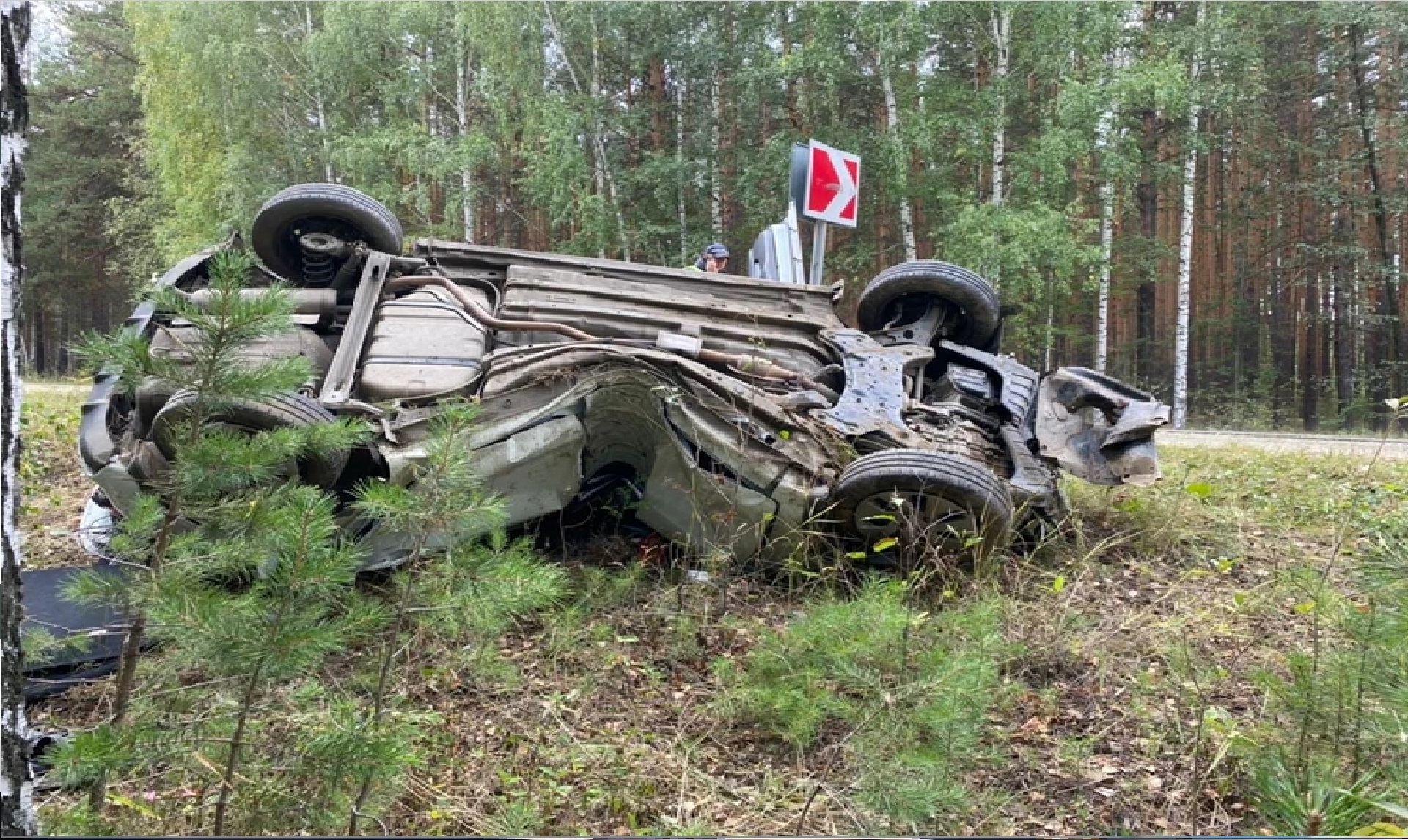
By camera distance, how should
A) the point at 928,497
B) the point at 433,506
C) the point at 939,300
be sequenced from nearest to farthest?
the point at 433,506 → the point at 928,497 → the point at 939,300

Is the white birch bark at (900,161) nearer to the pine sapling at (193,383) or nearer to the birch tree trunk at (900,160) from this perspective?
the birch tree trunk at (900,160)

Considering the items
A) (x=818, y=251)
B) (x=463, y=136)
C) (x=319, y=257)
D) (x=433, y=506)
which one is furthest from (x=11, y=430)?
(x=463, y=136)

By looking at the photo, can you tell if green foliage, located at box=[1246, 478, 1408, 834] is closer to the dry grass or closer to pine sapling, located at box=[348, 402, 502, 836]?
pine sapling, located at box=[348, 402, 502, 836]

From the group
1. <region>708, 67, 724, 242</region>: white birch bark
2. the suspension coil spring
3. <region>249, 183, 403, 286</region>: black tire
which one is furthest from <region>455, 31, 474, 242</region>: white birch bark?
the suspension coil spring

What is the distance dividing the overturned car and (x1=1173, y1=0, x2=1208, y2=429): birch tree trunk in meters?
10.2

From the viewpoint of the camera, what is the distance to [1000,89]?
1488 centimetres

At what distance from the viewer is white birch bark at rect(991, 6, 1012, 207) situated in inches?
581

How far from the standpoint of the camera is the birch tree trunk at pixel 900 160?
49.4ft

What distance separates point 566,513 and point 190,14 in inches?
744

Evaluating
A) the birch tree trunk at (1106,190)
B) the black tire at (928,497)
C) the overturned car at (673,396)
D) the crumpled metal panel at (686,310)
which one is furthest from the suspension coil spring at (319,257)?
the birch tree trunk at (1106,190)

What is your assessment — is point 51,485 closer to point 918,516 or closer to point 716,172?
point 918,516

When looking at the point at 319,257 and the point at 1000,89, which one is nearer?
the point at 319,257

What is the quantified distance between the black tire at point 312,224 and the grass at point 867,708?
6.98 feet

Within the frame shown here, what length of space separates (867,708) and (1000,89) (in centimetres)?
1435
